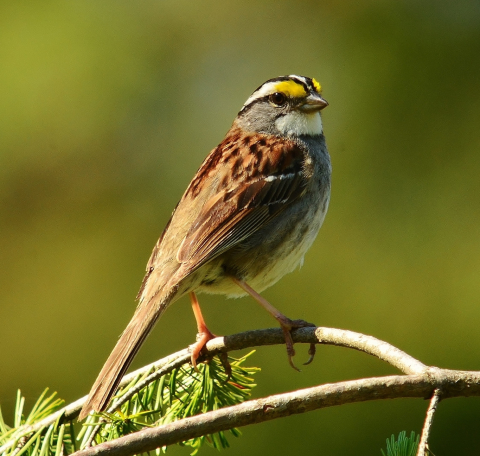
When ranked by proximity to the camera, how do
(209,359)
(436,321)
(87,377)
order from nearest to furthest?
(209,359) < (436,321) < (87,377)

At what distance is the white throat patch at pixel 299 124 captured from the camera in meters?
5.07

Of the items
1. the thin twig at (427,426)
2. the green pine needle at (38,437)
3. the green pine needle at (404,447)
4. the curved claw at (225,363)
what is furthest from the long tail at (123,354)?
the thin twig at (427,426)

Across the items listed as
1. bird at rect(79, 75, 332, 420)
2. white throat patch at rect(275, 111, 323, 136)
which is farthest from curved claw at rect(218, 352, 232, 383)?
white throat patch at rect(275, 111, 323, 136)

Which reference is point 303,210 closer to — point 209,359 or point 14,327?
point 209,359

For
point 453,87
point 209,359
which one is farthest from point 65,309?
point 453,87

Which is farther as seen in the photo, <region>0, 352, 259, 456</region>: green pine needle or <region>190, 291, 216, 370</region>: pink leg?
<region>190, 291, 216, 370</region>: pink leg

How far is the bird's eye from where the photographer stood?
519 centimetres

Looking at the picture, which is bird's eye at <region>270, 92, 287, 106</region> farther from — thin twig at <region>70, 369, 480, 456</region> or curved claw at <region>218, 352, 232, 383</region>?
thin twig at <region>70, 369, 480, 456</region>

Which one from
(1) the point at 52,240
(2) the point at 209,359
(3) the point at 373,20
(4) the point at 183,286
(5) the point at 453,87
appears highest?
(3) the point at 373,20


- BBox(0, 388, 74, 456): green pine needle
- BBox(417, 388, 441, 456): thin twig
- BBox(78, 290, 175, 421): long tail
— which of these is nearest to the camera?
BBox(417, 388, 441, 456): thin twig

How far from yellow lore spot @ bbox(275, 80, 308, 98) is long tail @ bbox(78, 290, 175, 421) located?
6.06 ft

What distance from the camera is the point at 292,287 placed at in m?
6.04

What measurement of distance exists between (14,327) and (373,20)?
13.1ft

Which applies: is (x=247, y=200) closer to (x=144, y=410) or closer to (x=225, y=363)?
(x=225, y=363)
